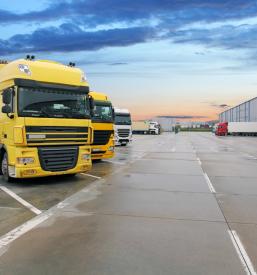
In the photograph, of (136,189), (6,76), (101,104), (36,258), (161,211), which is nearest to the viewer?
(36,258)

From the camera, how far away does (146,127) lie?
84.2 meters

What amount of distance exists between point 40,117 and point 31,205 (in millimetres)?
2967

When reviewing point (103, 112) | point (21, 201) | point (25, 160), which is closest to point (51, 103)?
point (25, 160)

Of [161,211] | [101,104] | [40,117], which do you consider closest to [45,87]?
[40,117]

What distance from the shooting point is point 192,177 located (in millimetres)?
12359

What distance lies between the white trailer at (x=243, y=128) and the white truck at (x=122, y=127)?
5637cm

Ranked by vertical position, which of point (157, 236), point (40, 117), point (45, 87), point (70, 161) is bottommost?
point (157, 236)

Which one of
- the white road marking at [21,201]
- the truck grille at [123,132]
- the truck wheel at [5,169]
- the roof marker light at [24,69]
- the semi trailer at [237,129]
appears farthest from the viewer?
the semi trailer at [237,129]

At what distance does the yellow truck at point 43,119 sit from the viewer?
32.6ft

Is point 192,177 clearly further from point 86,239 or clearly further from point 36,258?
point 36,258

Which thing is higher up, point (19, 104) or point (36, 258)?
point (19, 104)

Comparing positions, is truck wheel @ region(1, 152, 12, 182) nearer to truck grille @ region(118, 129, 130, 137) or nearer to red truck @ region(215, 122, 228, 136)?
truck grille @ region(118, 129, 130, 137)

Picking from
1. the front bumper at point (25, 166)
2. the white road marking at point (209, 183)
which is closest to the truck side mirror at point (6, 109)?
the front bumper at point (25, 166)

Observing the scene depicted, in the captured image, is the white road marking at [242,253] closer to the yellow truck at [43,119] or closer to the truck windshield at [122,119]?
the yellow truck at [43,119]
